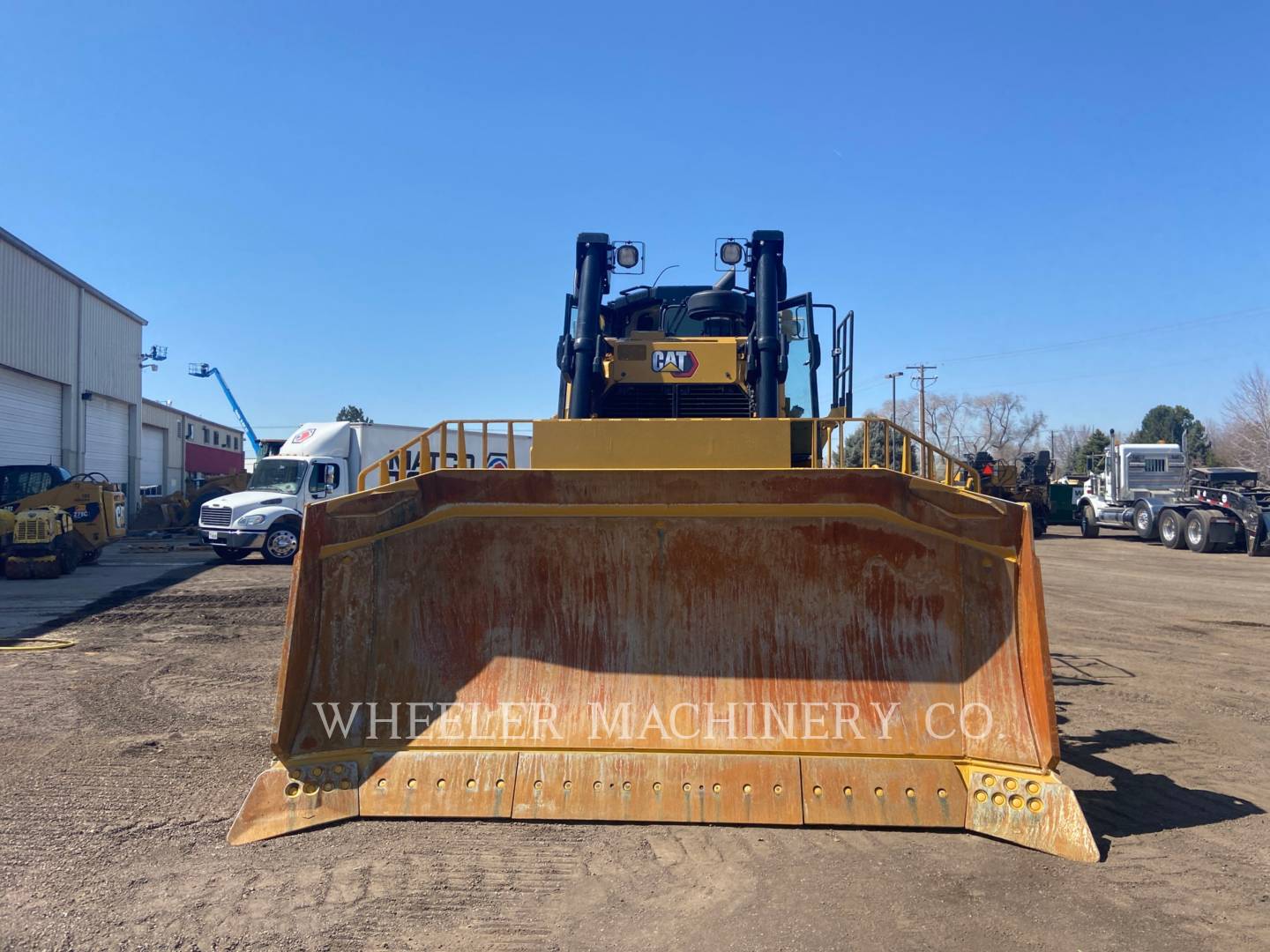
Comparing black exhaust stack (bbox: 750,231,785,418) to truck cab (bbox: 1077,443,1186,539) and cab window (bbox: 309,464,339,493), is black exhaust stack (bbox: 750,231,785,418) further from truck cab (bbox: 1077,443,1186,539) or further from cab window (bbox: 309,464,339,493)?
truck cab (bbox: 1077,443,1186,539)

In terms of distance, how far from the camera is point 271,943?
9.43 ft

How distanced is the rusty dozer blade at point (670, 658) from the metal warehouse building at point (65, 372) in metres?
23.0

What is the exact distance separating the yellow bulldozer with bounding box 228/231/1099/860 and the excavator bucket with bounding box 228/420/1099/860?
1 cm

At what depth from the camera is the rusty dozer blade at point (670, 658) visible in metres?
3.69

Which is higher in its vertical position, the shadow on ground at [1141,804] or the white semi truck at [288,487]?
the white semi truck at [288,487]

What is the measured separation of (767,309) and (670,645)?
9.86 ft

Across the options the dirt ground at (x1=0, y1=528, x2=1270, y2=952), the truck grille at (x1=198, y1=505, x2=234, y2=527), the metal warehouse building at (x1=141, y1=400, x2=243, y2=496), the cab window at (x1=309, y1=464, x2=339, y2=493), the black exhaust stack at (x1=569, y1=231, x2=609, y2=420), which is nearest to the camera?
the dirt ground at (x1=0, y1=528, x2=1270, y2=952)

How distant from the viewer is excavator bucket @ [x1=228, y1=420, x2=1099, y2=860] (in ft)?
12.1

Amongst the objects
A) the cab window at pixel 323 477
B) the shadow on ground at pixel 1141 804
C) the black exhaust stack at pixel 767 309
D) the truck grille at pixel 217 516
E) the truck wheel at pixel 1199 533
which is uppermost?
the black exhaust stack at pixel 767 309

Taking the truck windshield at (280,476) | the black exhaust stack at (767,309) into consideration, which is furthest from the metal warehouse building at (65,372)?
the black exhaust stack at (767,309)

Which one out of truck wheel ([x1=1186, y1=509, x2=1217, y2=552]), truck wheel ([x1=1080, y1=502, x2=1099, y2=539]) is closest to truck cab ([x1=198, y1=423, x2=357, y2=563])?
truck wheel ([x1=1186, y1=509, x2=1217, y2=552])

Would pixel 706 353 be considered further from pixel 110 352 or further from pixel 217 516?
pixel 110 352

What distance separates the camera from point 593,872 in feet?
11.0

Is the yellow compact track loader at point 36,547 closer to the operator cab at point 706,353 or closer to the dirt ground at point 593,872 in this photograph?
the dirt ground at point 593,872
